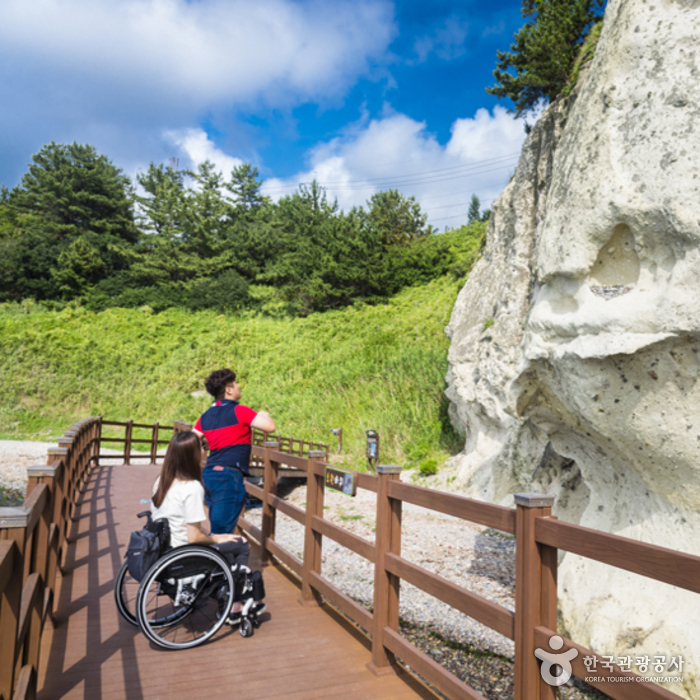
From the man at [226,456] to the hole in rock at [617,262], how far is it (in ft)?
10.2

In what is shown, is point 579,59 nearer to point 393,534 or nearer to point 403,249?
point 393,534

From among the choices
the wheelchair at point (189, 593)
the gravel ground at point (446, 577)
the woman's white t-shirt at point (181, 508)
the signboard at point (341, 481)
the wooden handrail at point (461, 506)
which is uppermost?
the wooden handrail at point (461, 506)

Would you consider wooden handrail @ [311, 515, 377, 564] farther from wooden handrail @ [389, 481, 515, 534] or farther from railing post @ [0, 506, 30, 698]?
railing post @ [0, 506, 30, 698]

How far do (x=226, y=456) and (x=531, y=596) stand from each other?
2.56m

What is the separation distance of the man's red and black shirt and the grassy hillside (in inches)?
382

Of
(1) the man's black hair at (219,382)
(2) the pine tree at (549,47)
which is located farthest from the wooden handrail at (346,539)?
(2) the pine tree at (549,47)

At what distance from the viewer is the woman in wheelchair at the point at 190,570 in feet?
10.7

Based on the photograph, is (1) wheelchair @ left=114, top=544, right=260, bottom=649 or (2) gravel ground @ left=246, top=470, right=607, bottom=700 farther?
(2) gravel ground @ left=246, top=470, right=607, bottom=700

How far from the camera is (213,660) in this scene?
3.19 m

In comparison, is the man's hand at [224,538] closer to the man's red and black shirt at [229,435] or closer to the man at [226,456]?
the man at [226,456]

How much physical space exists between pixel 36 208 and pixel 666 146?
44.8 meters

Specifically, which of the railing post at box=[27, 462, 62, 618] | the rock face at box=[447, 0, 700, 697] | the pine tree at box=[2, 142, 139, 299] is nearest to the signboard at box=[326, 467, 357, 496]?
the railing post at box=[27, 462, 62, 618]

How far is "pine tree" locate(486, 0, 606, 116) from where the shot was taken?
8.42 meters

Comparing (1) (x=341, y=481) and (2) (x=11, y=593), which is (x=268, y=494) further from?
(2) (x=11, y=593)
